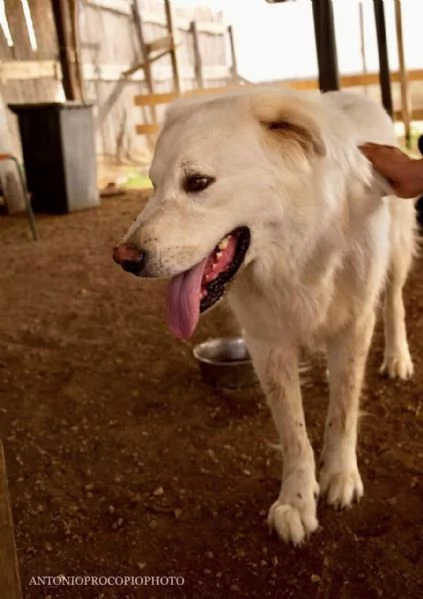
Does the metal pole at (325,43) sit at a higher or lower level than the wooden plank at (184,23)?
lower

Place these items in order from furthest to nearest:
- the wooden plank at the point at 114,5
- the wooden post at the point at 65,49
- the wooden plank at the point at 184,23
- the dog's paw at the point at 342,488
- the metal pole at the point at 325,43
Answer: the wooden plank at the point at 184,23 < the wooden plank at the point at 114,5 < the wooden post at the point at 65,49 < the metal pole at the point at 325,43 < the dog's paw at the point at 342,488

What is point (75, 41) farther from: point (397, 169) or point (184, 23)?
point (397, 169)

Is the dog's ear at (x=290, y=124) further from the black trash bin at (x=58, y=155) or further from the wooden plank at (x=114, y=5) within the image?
the wooden plank at (x=114, y=5)

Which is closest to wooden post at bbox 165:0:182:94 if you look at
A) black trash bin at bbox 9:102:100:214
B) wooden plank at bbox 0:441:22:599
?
black trash bin at bbox 9:102:100:214

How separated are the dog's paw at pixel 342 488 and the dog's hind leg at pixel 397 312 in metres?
0.79

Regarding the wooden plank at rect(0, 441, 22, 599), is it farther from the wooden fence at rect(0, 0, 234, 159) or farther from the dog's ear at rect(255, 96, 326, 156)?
the wooden fence at rect(0, 0, 234, 159)

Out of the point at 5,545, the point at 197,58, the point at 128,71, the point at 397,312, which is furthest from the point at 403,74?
the point at 5,545

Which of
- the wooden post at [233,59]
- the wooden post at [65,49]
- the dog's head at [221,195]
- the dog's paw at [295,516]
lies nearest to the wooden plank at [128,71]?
the wooden post at [233,59]

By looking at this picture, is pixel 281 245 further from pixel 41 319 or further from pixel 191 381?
pixel 41 319

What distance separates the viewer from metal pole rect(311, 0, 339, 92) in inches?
134

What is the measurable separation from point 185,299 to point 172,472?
0.81 meters

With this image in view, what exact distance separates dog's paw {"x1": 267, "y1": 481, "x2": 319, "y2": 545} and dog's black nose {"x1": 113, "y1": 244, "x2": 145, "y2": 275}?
827mm

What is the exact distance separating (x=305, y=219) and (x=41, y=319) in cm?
240

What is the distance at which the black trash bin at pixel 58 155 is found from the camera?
669cm
